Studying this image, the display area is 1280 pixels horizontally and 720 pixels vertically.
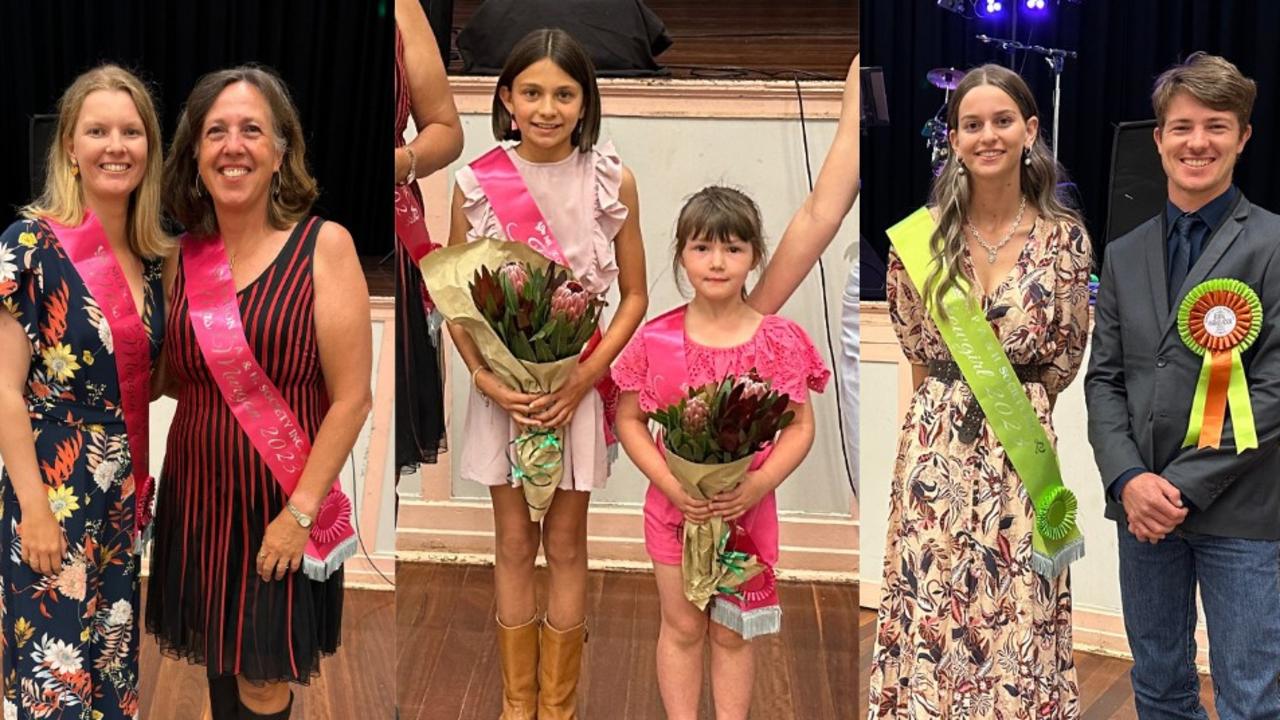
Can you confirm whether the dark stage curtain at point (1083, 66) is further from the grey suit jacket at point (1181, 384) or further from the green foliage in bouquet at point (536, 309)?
the green foliage in bouquet at point (536, 309)

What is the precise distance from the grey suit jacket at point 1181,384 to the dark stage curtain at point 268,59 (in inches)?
55.1

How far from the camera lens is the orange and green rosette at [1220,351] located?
251 cm

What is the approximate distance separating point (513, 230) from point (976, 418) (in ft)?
3.00

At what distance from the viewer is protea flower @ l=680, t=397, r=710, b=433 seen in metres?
2.48

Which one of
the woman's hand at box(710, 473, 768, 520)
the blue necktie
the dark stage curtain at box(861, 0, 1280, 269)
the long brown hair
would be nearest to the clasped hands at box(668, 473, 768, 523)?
the woman's hand at box(710, 473, 768, 520)

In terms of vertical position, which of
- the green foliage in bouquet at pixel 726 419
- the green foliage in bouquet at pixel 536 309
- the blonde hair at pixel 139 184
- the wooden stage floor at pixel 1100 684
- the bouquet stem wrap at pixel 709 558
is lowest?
the wooden stage floor at pixel 1100 684

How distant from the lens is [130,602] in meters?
2.65

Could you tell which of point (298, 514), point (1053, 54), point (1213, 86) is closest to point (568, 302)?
point (298, 514)

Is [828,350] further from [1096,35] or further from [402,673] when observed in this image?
[1096,35]

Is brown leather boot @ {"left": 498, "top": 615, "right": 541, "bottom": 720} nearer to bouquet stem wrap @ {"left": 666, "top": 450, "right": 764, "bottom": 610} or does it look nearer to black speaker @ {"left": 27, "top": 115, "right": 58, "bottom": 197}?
bouquet stem wrap @ {"left": 666, "top": 450, "right": 764, "bottom": 610}

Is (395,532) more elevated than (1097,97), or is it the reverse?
(1097,97)

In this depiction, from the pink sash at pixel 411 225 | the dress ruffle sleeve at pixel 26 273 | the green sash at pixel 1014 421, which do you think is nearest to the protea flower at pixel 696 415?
the green sash at pixel 1014 421

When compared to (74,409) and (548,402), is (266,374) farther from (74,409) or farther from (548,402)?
(548,402)

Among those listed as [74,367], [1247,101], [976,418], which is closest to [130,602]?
[74,367]
